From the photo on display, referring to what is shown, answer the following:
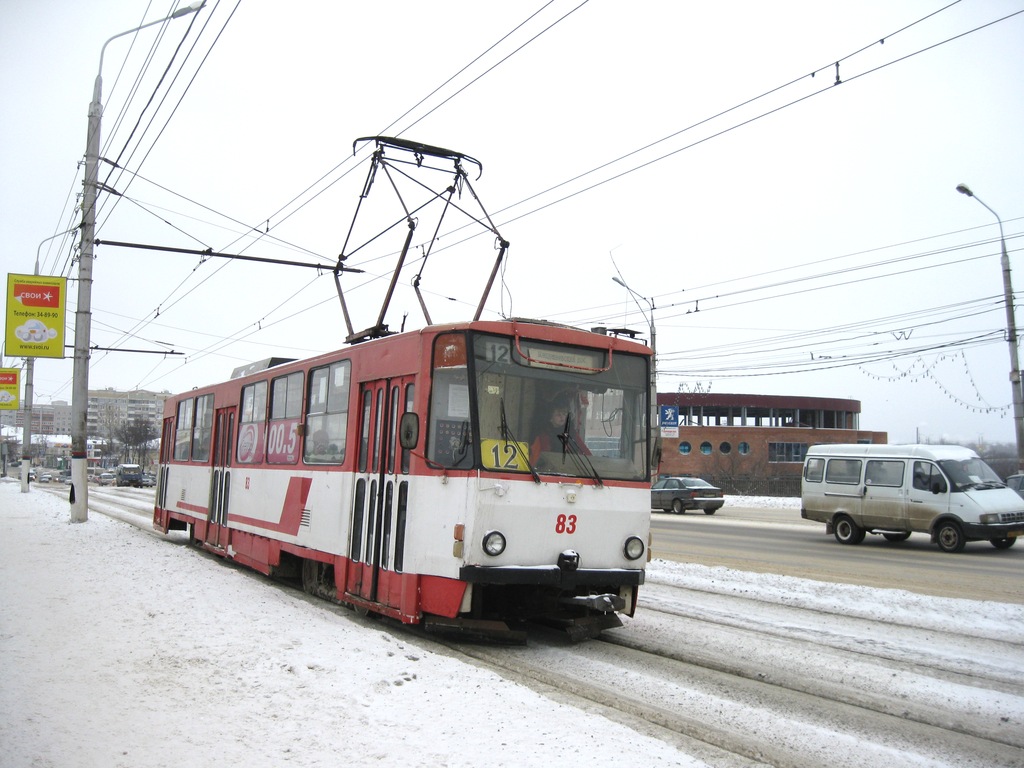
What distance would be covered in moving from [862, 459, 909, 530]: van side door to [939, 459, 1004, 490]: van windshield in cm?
97

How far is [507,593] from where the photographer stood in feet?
27.2

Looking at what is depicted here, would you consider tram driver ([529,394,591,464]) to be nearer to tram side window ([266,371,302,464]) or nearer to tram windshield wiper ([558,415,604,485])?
tram windshield wiper ([558,415,604,485])

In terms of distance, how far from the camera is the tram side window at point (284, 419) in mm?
11453

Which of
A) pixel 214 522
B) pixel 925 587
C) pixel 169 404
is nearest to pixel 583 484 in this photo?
pixel 925 587

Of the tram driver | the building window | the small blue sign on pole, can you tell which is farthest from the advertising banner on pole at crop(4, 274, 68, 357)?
A: the building window

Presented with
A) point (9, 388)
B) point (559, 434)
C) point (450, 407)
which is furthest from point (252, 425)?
point (9, 388)

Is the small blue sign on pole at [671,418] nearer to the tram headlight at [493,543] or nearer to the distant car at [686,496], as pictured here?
the distant car at [686,496]

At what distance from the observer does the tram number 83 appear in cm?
806

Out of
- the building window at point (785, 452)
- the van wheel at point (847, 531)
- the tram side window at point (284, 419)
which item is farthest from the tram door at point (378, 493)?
the building window at point (785, 452)

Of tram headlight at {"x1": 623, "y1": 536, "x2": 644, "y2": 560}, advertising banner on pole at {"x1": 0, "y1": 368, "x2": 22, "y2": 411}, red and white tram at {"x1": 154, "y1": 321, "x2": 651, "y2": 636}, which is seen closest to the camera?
red and white tram at {"x1": 154, "y1": 321, "x2": 651, "y2": 636}

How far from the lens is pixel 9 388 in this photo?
133 feet

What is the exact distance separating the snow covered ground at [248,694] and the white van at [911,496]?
10.00 meters

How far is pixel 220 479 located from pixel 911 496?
15146 mm

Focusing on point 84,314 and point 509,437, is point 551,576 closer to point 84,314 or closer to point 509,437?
A: point 509,437
